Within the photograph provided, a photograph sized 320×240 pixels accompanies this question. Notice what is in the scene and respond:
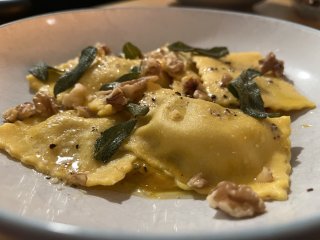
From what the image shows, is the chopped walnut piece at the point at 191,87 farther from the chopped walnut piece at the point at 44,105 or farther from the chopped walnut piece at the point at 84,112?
the chopped walnut piece at the point at 44,105

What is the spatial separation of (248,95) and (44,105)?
1.12 meters

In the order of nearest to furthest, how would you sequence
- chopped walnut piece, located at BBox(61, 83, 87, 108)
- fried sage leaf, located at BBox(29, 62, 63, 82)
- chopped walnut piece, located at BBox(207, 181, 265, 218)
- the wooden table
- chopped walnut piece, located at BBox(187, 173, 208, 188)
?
chopped walnut piece, located at BBox(207, 181, 265, 218) → chopped walnut piece, located at BBox(187, 173, 208, 188) → chopped walnut piece, located at BBox(61, 83, 87, 108) → fried sage leaf, located at BBox(29, 62, 63, 82) → the wooden table

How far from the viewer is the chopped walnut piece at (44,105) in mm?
2615

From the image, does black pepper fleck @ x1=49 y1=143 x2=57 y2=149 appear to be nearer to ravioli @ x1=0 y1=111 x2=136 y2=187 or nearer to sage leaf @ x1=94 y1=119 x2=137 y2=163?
ravioli @ x1=0 y1=111 x2=136 y2=187

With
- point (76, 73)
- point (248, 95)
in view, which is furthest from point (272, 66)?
point (76, 73)

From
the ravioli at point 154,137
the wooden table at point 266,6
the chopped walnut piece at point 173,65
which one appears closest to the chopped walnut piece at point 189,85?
the ravioli at point 154,137

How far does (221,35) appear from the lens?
364 centimetres

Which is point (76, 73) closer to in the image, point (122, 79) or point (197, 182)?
point (122, 79)

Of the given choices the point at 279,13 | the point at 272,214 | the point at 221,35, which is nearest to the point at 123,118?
the point at 272,214

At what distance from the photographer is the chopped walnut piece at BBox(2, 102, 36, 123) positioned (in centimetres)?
253

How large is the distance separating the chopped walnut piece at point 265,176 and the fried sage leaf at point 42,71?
1.49 meters

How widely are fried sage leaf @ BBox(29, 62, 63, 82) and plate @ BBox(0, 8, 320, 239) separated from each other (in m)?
0.08

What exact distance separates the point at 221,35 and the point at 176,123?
1.54m

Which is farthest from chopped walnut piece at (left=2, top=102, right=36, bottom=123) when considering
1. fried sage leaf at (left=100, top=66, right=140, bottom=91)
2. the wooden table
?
the wooden table
